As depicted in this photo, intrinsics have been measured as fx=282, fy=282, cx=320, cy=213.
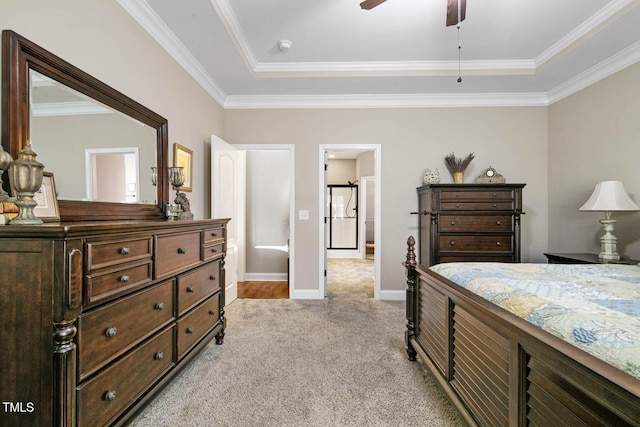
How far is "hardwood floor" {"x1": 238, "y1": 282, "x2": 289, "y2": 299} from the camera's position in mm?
3824

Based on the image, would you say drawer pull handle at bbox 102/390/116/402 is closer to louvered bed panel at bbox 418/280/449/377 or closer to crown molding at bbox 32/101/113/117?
crown molding at bbox 32/101/113/117

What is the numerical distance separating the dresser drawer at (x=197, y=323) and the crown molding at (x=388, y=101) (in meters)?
2.58

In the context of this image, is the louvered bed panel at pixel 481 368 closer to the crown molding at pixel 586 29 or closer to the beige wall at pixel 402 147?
the beige wall at pixel 402 147

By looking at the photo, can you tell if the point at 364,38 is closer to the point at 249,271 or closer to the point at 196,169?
the point at 196,169

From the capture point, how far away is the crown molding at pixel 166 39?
2014 millimetres

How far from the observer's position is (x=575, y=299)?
1136mm

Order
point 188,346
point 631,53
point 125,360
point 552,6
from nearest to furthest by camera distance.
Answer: point 125,360 → point 188,346 → point 552,6 → point 631,53

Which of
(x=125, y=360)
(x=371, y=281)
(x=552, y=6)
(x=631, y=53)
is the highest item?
(x=552, y=6)

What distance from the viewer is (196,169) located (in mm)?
3094

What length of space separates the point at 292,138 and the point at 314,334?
2446mm

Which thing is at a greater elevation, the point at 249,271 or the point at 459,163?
the point at 459,163

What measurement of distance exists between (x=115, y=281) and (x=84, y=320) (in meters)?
0.19

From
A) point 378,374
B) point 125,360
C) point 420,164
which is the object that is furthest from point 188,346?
point 420,164

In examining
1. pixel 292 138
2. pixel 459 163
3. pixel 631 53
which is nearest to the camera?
pixel 631 53
